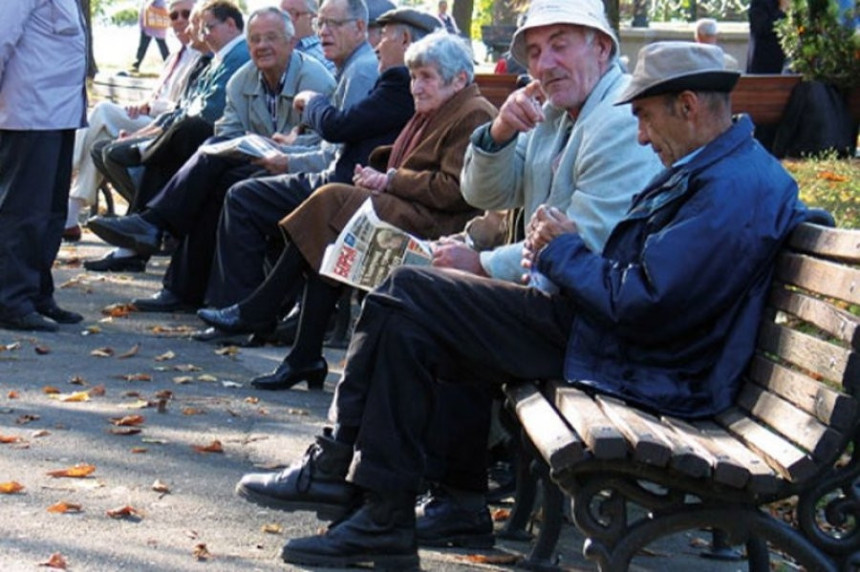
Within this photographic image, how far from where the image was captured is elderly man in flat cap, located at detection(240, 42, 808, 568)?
4.75 meters

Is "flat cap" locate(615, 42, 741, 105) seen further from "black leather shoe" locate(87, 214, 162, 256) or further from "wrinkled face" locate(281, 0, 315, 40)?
"wrinkled face" locate(281, 0, 315, 40)

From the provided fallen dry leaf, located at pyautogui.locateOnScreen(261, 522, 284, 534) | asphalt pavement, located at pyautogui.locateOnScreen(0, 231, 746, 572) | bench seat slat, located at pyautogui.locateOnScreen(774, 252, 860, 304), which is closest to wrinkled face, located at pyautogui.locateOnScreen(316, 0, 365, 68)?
asphalt pavement, located at pyautogui.locateOnScreen(0, 231, 746, 572)

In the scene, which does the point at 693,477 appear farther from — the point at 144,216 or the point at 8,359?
the point at 144,216

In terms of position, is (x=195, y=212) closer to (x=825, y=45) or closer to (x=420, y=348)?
(x=420, y=348)

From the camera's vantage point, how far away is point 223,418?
7449mm

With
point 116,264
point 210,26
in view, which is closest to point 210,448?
point 210,26

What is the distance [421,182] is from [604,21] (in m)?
1.85

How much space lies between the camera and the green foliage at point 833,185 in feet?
33.0

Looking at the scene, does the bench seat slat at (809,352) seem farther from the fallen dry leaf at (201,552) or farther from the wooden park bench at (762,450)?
the fallen dry leaf at (201,552)

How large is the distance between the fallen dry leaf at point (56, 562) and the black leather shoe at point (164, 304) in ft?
17.5

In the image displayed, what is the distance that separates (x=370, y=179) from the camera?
8016 millimetres

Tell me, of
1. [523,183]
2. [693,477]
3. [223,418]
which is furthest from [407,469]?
[223,418]

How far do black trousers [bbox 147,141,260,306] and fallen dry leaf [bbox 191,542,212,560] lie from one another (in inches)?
193

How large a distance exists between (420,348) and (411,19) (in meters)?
3.89
